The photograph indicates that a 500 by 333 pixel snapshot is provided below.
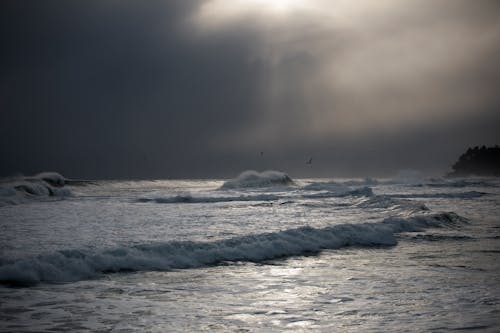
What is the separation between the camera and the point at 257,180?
63.6 metres

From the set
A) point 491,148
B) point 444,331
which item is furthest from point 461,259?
point 491,148

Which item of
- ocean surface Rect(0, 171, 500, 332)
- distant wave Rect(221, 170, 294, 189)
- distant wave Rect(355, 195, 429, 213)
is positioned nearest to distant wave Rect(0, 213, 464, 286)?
ocean surface Rect(0, 171, 500, 332)

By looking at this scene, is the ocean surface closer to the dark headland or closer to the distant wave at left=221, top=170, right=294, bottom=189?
the distant wave at left=221, top=170, right=294, bottom=189

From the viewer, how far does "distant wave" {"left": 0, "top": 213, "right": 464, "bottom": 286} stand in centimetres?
A: 792

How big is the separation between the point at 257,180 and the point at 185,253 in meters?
53.7

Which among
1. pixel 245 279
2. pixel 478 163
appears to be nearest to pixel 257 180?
pixel 245 279

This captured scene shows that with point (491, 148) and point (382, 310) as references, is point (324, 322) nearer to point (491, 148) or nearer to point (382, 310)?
point (382, 310)

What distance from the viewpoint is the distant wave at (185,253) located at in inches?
312

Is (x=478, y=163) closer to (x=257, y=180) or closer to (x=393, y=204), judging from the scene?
(x=257, y=180)

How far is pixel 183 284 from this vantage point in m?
7.64

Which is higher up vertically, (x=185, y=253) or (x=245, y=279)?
(x=185, y=253)

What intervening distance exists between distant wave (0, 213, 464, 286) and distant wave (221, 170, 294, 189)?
144ft

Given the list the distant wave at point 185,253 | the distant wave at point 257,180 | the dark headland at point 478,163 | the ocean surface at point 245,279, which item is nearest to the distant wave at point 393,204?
the ocean surface at point 245,279

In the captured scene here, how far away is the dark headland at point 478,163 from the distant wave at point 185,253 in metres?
118
